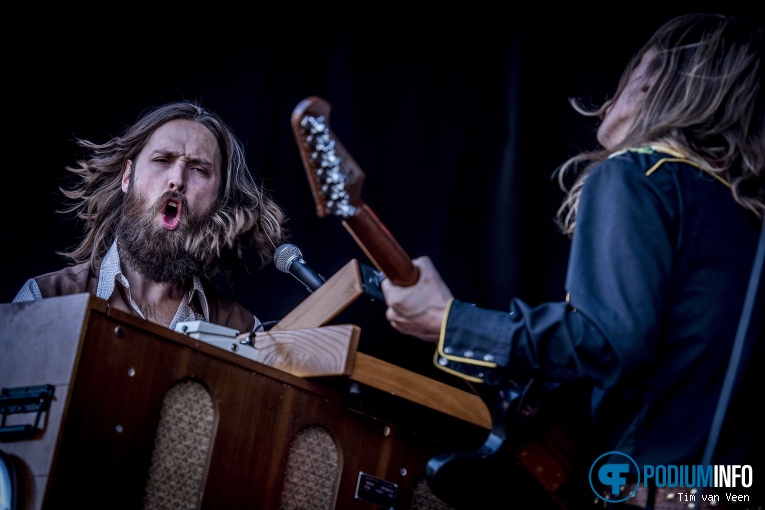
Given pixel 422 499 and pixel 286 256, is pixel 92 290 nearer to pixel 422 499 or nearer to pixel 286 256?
pixel 286 256

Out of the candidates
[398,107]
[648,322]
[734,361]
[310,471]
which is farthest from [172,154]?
[734,361]

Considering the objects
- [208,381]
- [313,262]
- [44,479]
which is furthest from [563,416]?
[313,262]

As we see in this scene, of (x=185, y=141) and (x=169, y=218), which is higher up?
(x=185, y=141)

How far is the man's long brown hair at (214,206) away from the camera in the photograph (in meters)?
3.82

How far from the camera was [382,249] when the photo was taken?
2.16 metres

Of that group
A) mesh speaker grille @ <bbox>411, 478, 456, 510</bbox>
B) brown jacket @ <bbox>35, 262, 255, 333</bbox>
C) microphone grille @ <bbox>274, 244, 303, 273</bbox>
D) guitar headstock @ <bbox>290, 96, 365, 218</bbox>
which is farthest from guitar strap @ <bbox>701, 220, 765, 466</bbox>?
brown jacket @ <bbox>35, 262, 255, 333</bbox>

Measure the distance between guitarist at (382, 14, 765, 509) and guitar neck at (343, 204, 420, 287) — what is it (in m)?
0.03

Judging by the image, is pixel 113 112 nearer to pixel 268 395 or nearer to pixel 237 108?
pixel 237 108

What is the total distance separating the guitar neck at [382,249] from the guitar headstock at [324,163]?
41 millimetres

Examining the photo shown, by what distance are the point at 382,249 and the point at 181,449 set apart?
A: 77 centimetres

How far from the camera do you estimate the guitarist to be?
196 centimetres

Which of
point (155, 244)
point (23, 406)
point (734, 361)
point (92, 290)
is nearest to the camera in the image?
point (734, 361)

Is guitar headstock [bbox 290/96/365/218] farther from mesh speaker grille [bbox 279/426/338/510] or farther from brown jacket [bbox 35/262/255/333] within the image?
brown jacket [bbox 35/262/255/333]

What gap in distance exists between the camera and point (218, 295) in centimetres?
390
